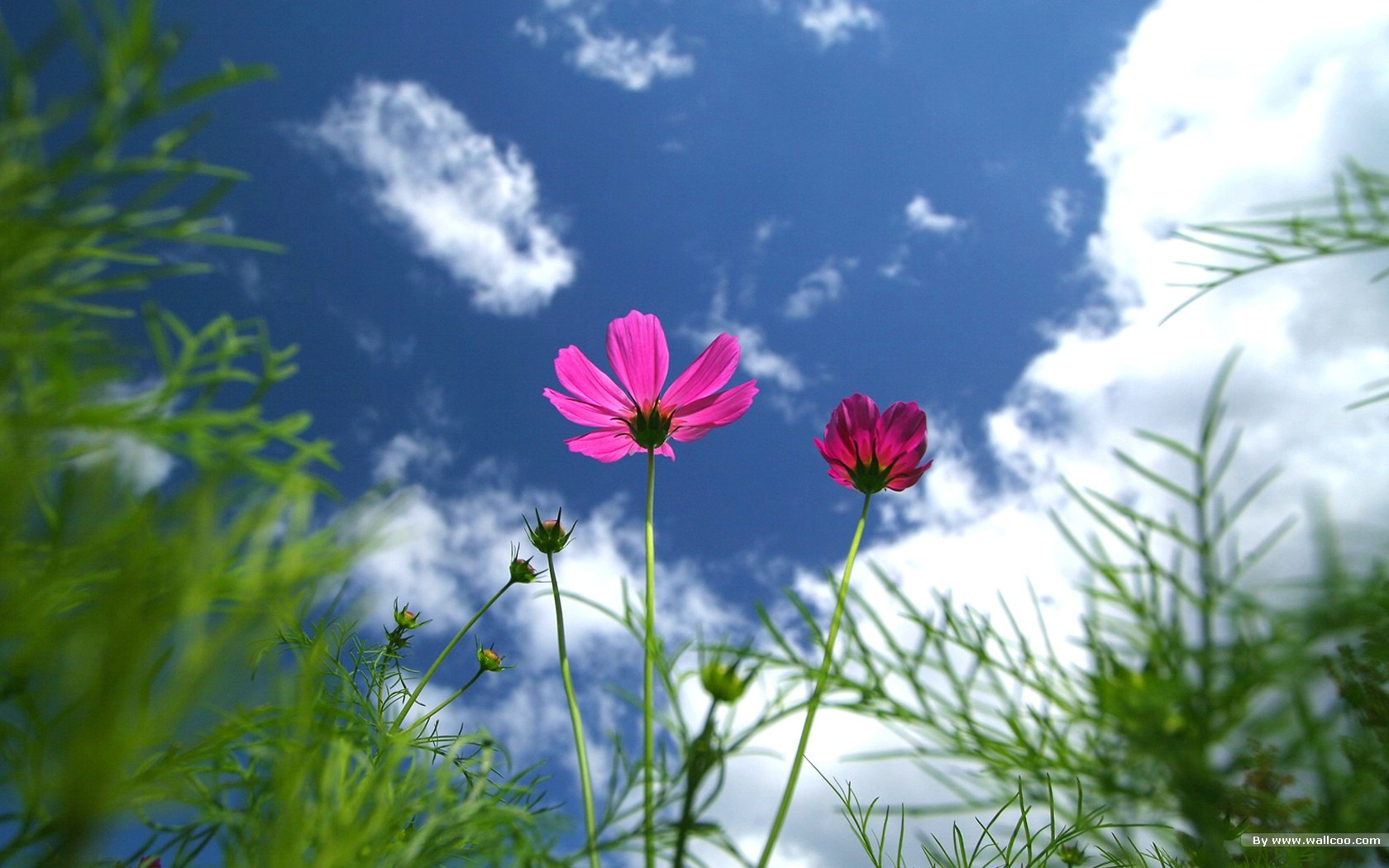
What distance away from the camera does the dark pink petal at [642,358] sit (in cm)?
85

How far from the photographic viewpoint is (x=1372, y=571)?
1.16ft

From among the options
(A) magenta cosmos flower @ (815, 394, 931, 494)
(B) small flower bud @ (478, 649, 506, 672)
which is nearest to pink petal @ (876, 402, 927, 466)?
(A) magenta cosmos flower @ (815, 394, 931, 494)

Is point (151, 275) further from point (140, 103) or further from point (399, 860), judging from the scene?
point (399, 860)

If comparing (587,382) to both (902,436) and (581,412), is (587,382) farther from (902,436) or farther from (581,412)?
(902,436)

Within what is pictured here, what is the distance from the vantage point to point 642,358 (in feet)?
2.81

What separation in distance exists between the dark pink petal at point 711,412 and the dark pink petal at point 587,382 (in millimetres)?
66

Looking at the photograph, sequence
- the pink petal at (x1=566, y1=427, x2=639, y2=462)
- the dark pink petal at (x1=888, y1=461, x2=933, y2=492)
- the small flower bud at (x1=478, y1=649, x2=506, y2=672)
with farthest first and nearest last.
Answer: the small flower bud at (x1=478, y1=649, x2=506, y2=672)
the pink petal at (x1=566, y1=427, x2=639, y2=462)
the dark pink petal at (x1=888, y1=461, x2=933, y2=492)

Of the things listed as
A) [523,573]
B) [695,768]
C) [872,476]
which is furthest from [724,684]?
[523,573]

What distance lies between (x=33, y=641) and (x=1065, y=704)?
0.47 meters

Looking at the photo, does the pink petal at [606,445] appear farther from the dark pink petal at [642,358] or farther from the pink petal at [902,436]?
the pink petal at [902,436]

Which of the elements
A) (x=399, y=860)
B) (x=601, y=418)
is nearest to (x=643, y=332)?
(x=601, y=418)

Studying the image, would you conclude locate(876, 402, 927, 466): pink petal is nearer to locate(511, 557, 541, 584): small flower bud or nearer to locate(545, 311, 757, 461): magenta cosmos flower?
locate(545, 311, 757, 461): magenta cosmos flower

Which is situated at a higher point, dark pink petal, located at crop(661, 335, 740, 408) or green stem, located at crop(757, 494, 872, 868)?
dark pink petal, located at crop(661, 335, 740, 408)

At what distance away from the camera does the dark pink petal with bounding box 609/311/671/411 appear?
33.5 inches
